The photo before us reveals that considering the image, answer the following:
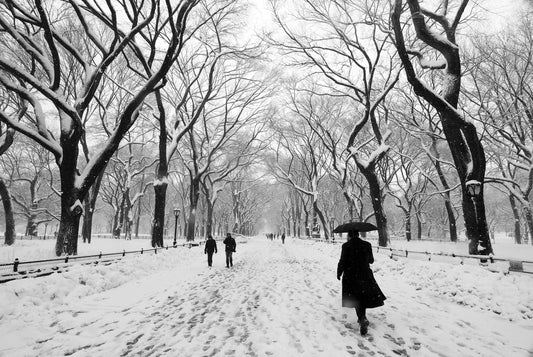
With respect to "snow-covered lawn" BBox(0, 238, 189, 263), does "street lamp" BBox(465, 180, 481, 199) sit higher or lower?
higher

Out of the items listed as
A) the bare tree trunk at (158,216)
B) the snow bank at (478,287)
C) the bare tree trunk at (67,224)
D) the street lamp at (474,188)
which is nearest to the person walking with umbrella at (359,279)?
the snow bank at (478,287)

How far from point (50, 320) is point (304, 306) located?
526 cm

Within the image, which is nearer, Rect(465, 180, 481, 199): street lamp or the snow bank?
the snow bank

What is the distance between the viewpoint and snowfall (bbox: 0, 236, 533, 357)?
14.3 ft

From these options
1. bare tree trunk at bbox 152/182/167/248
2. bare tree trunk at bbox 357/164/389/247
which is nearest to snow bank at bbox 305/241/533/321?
bare tree trunk at bbox 357/164/389/247

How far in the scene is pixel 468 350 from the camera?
173 inches

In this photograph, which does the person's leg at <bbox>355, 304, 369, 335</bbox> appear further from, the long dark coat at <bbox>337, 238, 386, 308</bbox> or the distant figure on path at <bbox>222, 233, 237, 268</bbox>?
the distant figure on path at <bbox>222, 233, 237, 268</bbox>

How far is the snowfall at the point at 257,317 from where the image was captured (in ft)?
14.3

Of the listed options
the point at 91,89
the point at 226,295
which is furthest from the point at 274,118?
the point at 226,295

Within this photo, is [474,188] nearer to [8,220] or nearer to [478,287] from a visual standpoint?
[478,287]

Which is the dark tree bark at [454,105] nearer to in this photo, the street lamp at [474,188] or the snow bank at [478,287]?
the street lamp at [474,188]

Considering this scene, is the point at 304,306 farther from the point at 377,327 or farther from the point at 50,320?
the point at 50,320

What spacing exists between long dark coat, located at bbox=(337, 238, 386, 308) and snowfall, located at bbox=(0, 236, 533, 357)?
533 mm

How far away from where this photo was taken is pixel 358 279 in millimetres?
5281
